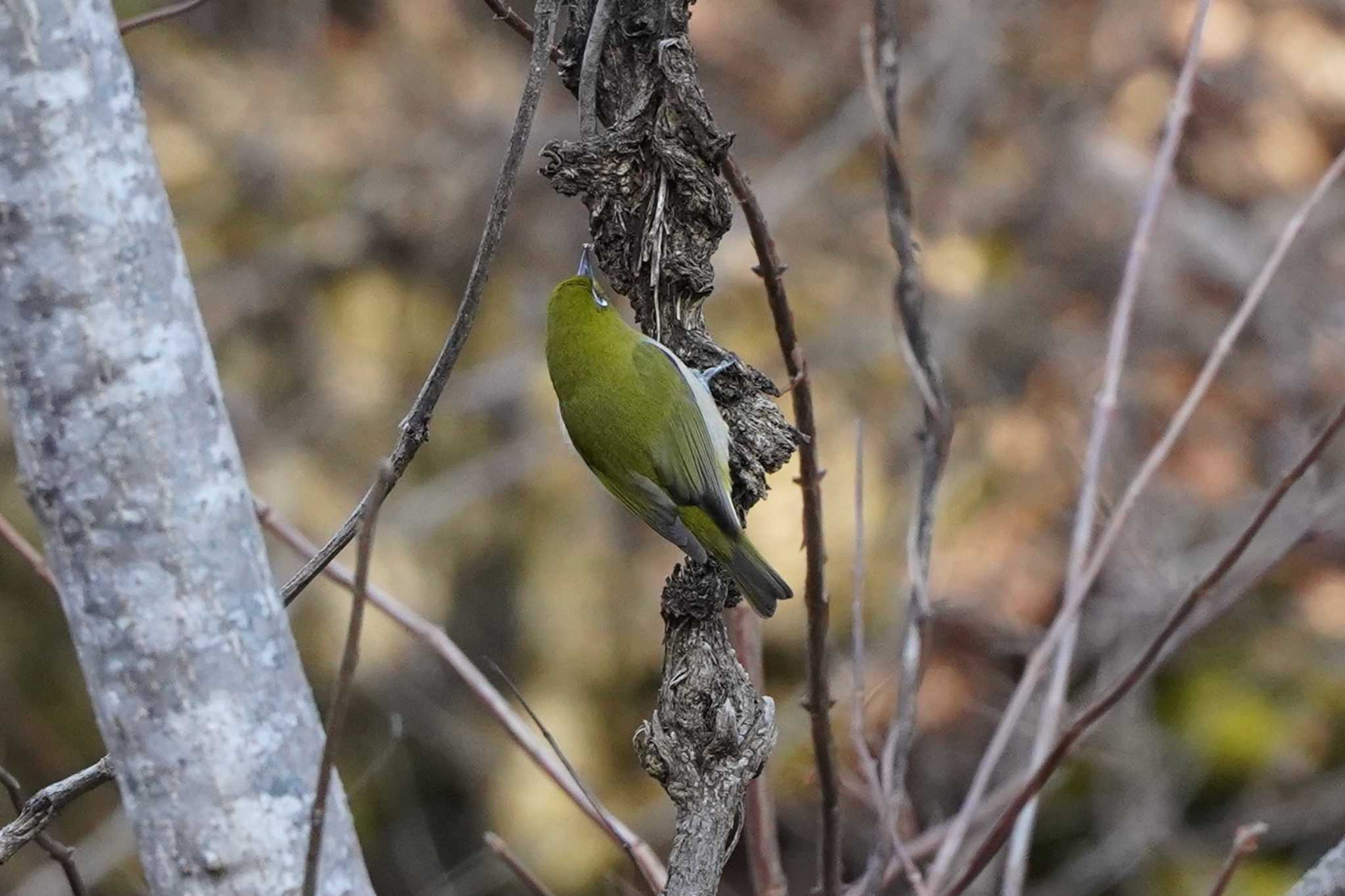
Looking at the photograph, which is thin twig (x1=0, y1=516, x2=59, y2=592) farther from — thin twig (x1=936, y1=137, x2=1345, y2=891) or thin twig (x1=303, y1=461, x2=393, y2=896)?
thin twig (x1=936, y1=137, x2=1345, y2=891)

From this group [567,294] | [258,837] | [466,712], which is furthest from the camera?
[466,712]

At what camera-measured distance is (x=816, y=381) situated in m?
5.60

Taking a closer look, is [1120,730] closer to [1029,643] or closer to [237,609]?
[1029,643]

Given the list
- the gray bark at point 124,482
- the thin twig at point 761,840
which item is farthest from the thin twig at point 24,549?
the thin twig at point 761,840

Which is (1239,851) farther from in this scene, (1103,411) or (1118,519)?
(1103,411)

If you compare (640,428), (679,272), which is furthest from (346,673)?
(640,428)

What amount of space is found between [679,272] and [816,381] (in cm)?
387

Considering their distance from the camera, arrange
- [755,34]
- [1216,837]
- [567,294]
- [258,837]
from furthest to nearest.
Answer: [755,34] → [1216,837] → [567,294] → [258,837]

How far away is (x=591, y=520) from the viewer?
5.52 meters

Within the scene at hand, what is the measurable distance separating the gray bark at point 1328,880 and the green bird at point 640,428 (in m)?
0.90

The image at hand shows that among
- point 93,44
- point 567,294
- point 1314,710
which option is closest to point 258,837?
point 93,44

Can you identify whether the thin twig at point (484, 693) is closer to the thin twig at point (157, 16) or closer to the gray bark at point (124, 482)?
the gray bark at point (124, 482)

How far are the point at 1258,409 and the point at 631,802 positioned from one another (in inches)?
121

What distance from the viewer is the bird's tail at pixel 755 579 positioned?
2.18m
